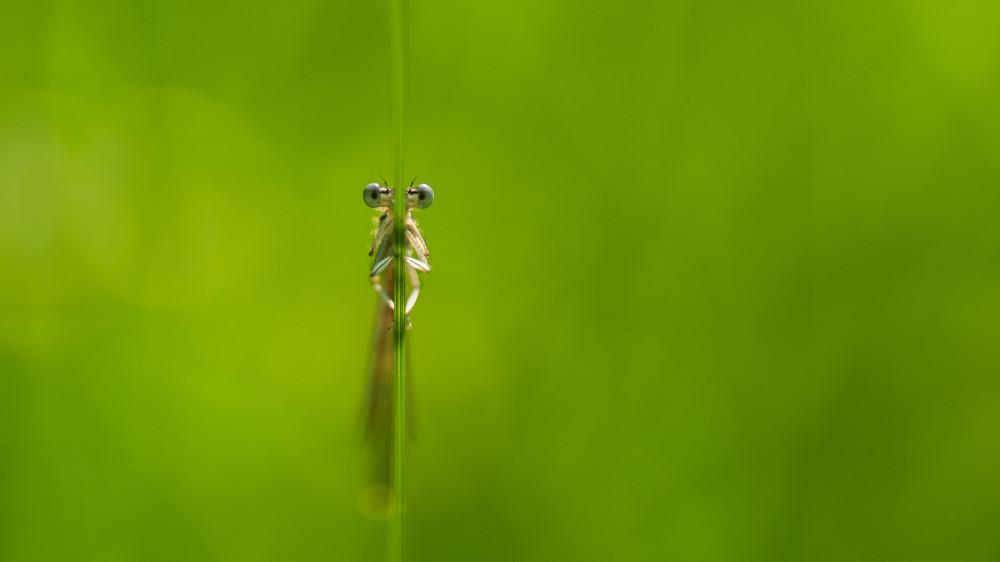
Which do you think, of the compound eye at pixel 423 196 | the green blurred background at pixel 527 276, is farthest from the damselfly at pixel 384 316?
the green blurred background at pixel 527 276

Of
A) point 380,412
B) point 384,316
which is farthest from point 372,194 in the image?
point 380,412

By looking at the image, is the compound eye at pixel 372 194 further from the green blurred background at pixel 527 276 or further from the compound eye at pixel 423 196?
the green blurred background at pixel 527 276

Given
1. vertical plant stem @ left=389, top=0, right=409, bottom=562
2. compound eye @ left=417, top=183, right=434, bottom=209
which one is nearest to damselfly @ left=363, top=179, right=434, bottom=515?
compound eye @ left=417, top=183, right=434, bottom=209

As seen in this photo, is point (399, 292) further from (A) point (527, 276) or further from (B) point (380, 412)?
(A) point (527, 276)

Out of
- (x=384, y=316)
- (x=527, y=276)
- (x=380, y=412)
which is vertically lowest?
(x=380, y=412)

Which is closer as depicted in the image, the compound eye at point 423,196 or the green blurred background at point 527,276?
the compound eye at point 423,196

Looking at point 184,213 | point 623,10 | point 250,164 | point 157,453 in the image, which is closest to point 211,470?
point 157,453

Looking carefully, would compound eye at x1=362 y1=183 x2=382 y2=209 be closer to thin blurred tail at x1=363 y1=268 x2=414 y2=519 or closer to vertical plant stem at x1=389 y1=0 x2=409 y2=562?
thin blurred tail at x1=363 y1=268 x2=414 y2=519

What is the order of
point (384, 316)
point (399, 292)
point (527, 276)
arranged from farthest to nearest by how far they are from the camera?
point (527, 276)
point (384, 316)
point (399, 292)

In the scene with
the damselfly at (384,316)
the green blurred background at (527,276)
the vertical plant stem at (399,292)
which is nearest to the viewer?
the vertical plant stem at (399,292)
